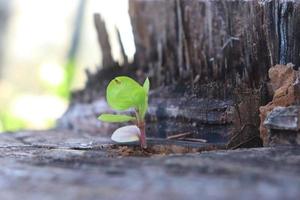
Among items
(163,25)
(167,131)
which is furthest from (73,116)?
(167,131)

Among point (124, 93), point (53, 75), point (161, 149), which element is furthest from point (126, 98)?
point (53, 75)

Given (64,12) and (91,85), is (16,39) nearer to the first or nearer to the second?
(64,12)

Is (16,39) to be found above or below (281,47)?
above

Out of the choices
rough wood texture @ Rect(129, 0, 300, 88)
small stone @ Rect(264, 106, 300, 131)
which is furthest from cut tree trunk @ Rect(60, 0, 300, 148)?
small stone @ Rect(264, 106, 300, 131)

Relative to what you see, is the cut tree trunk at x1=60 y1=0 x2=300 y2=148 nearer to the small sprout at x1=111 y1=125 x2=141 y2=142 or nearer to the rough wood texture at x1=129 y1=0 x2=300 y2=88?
the rough wood texture at x1=129 y1=0 x2=300 y2=88

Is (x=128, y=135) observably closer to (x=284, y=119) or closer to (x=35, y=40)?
(x=284, y=119)

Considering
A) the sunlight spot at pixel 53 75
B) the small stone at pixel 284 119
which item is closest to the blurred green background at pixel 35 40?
the sunlight spot at pixel 53 75

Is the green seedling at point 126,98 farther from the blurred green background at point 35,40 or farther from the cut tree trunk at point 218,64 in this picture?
the blurred green background at point 35,40
